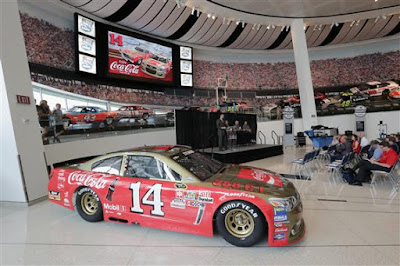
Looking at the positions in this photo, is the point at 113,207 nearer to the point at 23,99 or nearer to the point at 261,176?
the point at 261,176

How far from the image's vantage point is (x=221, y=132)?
11.1 m

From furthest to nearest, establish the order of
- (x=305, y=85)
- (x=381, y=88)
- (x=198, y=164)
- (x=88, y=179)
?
(x=381, y=88) → (x=305, y=85) → (x=88, y=179) → (x=198, y=164)

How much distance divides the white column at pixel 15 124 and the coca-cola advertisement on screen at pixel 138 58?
10.8m

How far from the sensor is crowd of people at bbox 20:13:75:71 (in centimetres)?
1248

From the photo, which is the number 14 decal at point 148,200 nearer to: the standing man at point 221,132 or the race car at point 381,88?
the standing man at point 221,132

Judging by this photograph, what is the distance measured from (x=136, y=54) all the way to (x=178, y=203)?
16336 millimetres

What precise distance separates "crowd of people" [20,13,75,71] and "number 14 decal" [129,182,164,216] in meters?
11.6

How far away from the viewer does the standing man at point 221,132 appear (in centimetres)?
1095

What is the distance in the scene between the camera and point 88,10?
15391 millimetres

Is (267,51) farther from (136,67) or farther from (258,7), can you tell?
(136,67)

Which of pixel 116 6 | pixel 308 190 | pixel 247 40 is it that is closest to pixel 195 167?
pixel 308 190

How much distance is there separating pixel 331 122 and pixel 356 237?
59.2 feet

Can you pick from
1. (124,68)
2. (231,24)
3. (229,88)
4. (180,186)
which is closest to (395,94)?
(231,24)

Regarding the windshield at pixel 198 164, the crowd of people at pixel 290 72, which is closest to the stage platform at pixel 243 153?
the windshield at pixel 198 164
